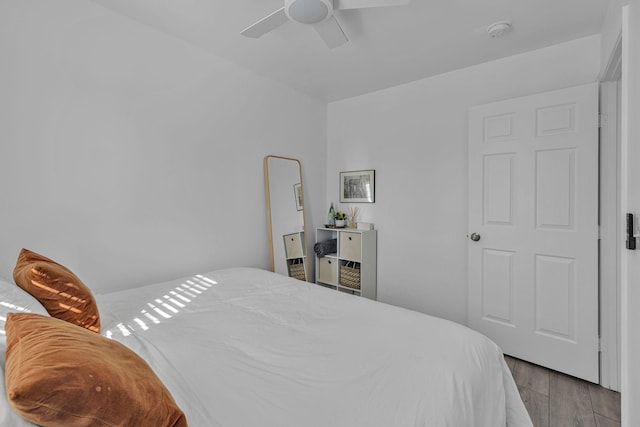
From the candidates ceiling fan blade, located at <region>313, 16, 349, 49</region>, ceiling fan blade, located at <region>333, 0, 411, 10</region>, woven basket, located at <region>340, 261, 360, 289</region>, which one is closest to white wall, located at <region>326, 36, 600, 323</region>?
woven basket, located at <region>340, 261, 360, 289</region>

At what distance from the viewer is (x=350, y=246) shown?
10.6 ft

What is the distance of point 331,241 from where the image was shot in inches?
136

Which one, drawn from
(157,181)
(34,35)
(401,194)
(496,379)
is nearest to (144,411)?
(496,379)

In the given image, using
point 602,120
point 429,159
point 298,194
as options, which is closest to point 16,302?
point 298,194

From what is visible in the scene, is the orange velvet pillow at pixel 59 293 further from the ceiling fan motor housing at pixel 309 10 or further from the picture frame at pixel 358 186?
the picture frame at pixel 358 186

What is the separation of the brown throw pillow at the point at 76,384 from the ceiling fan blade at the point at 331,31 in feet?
5.89

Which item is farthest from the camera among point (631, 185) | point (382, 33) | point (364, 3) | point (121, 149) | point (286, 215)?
point (286, 215)

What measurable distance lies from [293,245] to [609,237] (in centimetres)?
254

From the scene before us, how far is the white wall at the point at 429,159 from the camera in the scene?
2.46m

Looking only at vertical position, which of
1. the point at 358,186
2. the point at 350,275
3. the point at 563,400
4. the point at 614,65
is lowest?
the point at 563,400

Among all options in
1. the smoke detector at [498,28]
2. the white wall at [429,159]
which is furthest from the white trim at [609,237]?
the smoke detector at [498,28]

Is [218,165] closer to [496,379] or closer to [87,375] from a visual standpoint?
[87,375]

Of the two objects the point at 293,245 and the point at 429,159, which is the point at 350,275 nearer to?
the point at 293,245

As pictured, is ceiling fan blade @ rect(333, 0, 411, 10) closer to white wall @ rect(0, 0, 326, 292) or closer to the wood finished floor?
white wall @ rect(0, 0, 326, 292)
